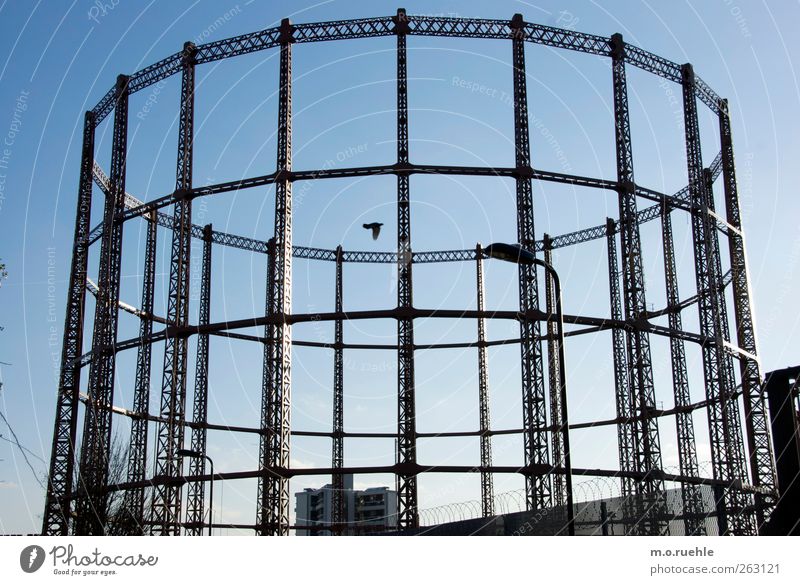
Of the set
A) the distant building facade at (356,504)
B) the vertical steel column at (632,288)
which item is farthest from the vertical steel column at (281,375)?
the distant building facade at (356,504)

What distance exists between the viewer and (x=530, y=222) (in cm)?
2519

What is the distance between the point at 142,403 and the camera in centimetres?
2939

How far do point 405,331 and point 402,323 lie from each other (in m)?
0.23

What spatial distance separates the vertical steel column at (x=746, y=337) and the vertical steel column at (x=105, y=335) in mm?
19047

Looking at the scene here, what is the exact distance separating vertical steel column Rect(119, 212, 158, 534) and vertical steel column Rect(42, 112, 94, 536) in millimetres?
1896

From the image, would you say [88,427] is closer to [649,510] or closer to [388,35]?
[388,35]

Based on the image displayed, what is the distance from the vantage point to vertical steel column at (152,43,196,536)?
26.1m

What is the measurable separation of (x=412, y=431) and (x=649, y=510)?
8.79m

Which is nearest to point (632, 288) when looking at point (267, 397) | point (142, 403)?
point (267, 397)

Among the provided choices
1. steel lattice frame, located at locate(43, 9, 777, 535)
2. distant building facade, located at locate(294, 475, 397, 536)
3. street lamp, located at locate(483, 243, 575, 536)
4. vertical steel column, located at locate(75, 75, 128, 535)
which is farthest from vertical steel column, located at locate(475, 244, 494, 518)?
distant building facade, located at locate(294, 475, 397, 536)

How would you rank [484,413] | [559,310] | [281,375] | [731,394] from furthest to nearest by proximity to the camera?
1. [484,413]
2. [731,394]
3. [281,375]
4. [559,310]

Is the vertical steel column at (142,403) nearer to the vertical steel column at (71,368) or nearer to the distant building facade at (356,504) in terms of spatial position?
the vertical steel column at (71,368)

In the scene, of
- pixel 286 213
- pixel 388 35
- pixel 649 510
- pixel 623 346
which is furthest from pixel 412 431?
pixel 623 346

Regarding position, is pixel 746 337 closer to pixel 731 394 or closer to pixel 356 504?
pixel 731 394
